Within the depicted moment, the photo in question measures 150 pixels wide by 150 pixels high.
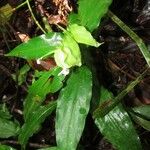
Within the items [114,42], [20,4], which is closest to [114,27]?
[114,42]

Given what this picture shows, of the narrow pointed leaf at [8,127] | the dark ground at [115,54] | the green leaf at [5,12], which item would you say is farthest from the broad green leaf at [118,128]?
the green leaf at [5,12]

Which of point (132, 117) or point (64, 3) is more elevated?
point (64, 3)

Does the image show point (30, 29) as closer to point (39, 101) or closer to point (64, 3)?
point (64, 3)

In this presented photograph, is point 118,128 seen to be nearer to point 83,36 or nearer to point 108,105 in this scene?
point 108,105

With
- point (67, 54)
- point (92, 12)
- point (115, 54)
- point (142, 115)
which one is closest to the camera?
point (67, 54)

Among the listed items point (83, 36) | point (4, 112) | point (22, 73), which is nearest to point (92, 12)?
point (83, 36)

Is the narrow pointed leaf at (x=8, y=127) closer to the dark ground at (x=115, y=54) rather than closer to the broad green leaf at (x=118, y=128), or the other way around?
the dark ground at (x=115, y=54)

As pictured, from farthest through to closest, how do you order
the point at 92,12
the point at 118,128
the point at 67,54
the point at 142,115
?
the point at 142,115, the point at 118,128, the point at 92,12, the point at 67,54

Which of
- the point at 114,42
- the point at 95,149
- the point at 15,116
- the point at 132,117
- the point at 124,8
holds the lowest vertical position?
the point at 95,149
